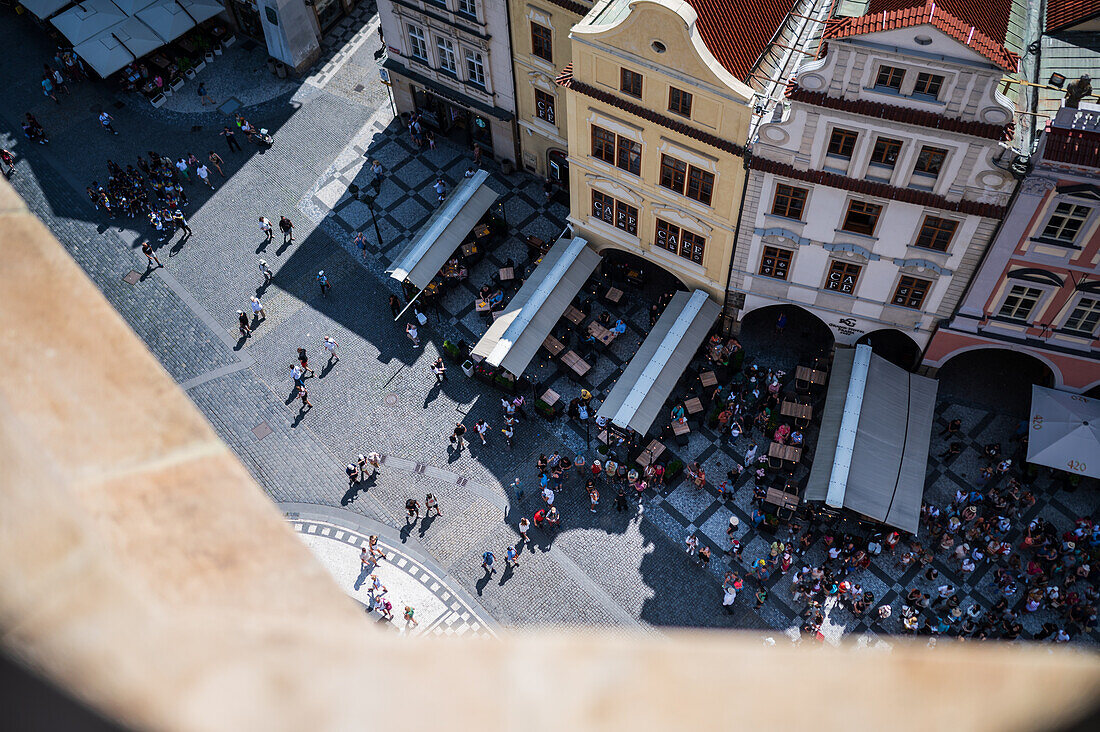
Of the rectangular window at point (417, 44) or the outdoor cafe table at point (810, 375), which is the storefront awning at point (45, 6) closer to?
the rectangular window at point (417, 44)

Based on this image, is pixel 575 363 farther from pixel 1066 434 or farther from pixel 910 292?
pixel 1066 434

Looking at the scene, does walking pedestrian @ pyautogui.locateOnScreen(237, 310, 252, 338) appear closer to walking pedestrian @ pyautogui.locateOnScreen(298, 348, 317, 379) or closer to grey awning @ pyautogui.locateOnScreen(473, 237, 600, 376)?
walking pedestrian @ pyautogui.locateOnScreen(298, 348, 317, 379)

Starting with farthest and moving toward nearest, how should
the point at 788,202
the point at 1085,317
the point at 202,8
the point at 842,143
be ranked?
1. the point at 202,8
2. the point at 788,202
3. the point at 1085,317
4. the point at 842,143

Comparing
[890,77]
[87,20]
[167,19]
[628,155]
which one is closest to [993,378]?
[890,77]

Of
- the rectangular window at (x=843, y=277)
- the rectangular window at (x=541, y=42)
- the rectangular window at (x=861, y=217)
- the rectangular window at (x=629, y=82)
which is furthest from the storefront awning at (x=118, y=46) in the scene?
the rectangular window at (x=861, y=217)

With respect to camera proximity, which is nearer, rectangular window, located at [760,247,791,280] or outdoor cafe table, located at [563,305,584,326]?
rectangular window, located at [760,247,791,280]

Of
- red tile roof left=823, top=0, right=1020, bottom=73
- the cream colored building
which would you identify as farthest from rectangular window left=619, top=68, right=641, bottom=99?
red tile roof left=823, top=0, right=1020, bottom=73

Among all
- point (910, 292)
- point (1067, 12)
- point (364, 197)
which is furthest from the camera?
point (364, 197)

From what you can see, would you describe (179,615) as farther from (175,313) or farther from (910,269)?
(175,313)
